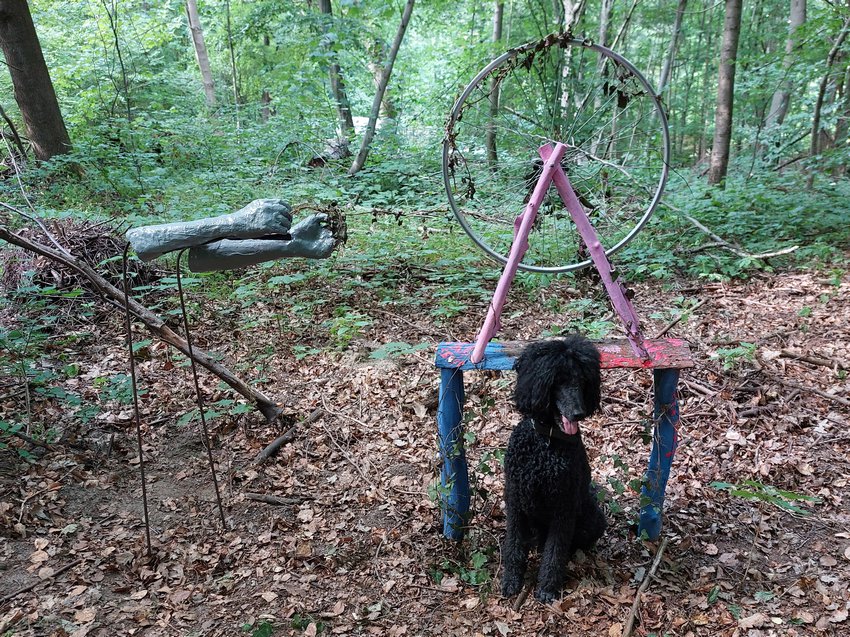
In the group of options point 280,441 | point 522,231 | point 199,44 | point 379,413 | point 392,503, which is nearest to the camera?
point 522,231

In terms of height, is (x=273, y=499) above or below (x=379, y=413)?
below

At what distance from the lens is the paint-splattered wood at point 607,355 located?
2355 millimetres

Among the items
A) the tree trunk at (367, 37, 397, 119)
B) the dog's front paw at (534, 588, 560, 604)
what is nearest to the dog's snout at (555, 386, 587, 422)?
the dog's front paw at (534, 588, 560, 604)

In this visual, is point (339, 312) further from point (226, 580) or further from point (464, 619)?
point (464, 619)

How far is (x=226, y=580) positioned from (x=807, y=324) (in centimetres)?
508

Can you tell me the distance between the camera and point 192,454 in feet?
11.8

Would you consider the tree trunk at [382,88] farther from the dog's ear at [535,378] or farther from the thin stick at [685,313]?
the dog's ear at [535,378]

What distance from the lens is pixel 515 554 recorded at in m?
2.49

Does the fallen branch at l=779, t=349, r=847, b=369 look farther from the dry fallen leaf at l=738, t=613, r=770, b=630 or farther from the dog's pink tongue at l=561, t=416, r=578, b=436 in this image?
the dog's pink tongue at l=561, t=416, r=578, b=436

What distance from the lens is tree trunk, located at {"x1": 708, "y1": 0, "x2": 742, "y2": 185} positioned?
23.0 feet

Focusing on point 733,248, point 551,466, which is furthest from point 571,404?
point 733,248

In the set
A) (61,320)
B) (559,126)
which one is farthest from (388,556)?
(61,320)

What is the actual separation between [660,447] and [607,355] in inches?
24.2

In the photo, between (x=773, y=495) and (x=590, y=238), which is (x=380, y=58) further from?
(x=773, y=495)
